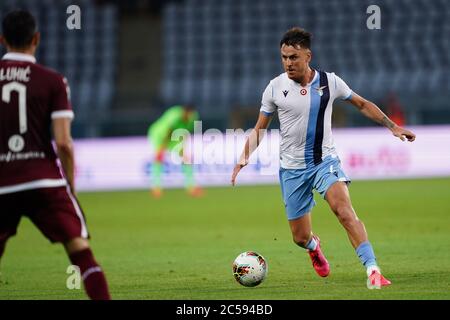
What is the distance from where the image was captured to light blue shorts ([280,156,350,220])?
8.66m

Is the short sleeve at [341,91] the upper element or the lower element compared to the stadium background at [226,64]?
upper

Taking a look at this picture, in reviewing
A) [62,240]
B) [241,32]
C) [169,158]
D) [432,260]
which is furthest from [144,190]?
[62,240]

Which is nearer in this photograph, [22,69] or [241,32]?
[22,69]

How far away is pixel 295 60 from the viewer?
8.66 meters

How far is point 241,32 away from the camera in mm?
32625

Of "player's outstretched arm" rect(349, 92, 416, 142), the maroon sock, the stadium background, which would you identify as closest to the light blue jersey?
"player's outstretched arm" rect(349, 92, 416, 142)

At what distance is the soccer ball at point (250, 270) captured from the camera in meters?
8.46

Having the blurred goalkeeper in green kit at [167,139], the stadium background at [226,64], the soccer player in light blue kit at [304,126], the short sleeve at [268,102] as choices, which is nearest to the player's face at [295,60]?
the soccer player in light blue kit at [304,126]

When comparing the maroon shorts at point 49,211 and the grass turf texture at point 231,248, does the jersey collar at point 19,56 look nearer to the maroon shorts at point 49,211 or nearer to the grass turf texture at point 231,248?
the maroon shorts at point 49,211

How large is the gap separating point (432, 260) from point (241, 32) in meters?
23.2

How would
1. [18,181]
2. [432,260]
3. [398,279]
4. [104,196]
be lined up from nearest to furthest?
[18,181] < [398,279] < [432,260] < [104,196]

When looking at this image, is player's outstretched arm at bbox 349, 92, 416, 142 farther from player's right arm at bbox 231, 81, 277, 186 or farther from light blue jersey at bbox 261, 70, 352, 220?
player's right arm at bbox 231, 81, 277, 186

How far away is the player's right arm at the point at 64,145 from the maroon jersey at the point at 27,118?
6 cm
